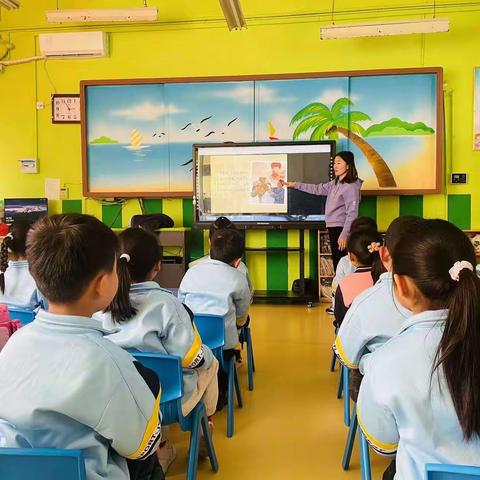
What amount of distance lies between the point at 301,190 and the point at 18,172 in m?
3.52

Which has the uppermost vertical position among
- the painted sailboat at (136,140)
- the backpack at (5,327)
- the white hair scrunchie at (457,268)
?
the painted sailboat at (136,140)

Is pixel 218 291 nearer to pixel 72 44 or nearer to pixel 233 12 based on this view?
pixel 233 12

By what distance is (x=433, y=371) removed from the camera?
3.29ft

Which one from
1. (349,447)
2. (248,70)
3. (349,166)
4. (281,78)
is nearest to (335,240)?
(349,166)

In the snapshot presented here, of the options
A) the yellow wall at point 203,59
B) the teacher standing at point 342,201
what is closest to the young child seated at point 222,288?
the teacher standing at point 342,201

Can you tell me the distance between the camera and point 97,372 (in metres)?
0.97

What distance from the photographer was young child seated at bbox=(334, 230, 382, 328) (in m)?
2.35

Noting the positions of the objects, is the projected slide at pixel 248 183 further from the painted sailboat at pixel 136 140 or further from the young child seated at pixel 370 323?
the young child seated at pixel 370 323

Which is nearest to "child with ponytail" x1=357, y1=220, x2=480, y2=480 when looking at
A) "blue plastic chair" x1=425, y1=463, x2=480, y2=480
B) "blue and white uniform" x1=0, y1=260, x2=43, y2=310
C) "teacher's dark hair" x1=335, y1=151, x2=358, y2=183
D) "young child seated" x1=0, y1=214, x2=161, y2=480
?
"blue plastic chair" x1=425, y1=463, x2=480, y2=480

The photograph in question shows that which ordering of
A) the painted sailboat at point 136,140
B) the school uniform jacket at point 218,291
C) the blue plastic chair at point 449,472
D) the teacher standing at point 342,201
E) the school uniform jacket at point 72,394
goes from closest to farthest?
the blue plastic chair at point 449,472 < the school uniform jacket at point 72,394 < the school uniform jacket at point 218,291 < the teacher standing at point 342,201 < the painted sailboat at point 136,140

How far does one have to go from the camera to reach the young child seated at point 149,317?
1.69 meters

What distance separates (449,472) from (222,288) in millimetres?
1780

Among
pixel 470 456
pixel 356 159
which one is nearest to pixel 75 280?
pixel 470 456

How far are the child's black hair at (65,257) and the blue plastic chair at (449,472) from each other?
0.73 m
